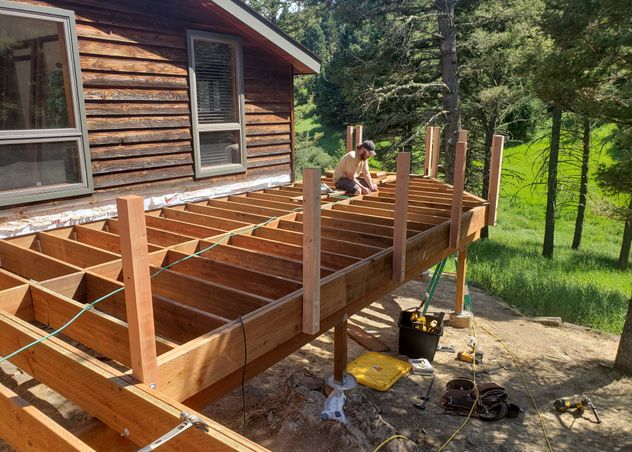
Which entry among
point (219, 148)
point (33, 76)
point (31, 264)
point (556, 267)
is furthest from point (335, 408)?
point (556, 267)

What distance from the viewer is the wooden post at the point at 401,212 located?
436cm

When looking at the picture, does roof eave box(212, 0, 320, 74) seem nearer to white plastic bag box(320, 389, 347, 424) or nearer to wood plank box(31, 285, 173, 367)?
wood plank box(31, 285, 173, 367)

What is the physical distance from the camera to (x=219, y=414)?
19.3 ft

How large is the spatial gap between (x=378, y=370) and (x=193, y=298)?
4477mm

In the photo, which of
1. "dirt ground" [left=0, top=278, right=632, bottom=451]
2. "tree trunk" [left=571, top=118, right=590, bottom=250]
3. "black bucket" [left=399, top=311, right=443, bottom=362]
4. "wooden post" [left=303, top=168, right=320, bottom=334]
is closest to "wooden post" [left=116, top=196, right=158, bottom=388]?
"wooden post" [left=303, top=168, right=320, bottom=334]

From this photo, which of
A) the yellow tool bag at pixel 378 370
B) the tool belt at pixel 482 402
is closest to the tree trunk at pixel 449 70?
the yellow tool bag at pixel 378 370

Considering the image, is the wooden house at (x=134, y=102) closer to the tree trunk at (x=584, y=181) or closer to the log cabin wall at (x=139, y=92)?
the log cabin wall at (x=139, y=92)

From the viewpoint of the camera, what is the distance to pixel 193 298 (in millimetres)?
3777

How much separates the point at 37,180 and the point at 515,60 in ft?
48.6

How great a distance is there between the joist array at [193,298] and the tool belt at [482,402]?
216 cm

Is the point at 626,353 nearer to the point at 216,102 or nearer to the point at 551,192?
the point at 216,102

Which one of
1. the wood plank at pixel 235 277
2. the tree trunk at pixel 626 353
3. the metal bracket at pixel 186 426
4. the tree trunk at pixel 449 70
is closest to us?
the metal bracket at pixel 186 426

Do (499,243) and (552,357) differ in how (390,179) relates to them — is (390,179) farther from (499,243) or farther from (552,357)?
(499,243)

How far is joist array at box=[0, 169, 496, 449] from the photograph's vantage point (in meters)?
2.61
